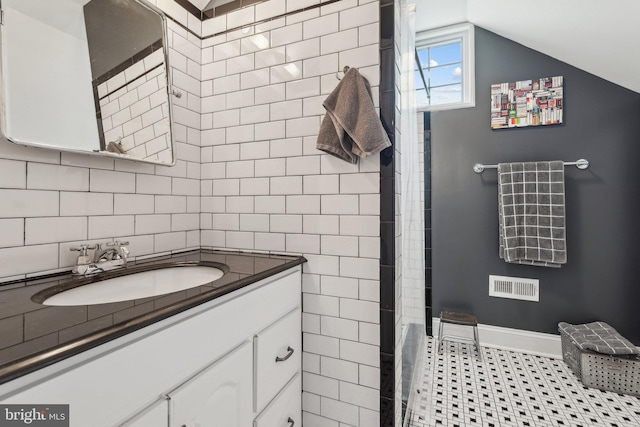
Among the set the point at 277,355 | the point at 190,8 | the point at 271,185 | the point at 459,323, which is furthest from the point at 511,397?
the point at 190,8

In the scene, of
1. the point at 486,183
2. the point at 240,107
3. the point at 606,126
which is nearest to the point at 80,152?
the point at 240,107

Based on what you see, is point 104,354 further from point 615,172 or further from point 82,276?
point 615,172

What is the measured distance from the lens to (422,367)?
6.69 feet

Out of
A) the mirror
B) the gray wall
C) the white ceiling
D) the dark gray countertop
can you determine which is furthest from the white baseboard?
the mirror

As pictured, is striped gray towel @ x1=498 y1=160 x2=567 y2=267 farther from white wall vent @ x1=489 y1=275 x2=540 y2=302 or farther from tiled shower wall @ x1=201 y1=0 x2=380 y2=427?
tiled shower wall @ x1=201 y1=0 x2=380 y2=427

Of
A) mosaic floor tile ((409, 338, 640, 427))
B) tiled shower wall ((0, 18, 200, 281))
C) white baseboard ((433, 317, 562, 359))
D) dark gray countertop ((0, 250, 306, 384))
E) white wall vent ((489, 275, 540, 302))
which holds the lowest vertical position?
mosaic floor tile ((409, 338, 640, 427))

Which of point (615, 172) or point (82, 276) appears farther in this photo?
point (615, 172)

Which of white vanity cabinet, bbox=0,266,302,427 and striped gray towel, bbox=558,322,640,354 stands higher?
white vanity cabinet, bbox=0,266,302,427

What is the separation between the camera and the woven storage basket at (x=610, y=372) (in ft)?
6.05

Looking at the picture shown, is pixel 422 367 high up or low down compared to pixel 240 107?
down

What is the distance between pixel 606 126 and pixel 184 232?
2997 mm

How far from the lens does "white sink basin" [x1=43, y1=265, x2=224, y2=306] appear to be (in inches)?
36.9

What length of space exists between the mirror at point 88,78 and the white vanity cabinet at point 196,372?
749mm

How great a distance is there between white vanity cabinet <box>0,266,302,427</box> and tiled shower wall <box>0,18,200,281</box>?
615mm
